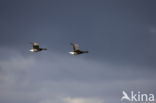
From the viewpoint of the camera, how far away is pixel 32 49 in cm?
8394

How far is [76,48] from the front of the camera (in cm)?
8269

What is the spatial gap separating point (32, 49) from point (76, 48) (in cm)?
2253
